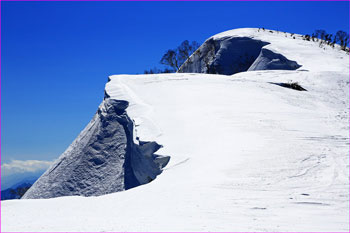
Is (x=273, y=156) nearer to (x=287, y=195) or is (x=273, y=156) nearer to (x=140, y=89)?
(x=287, y=195)

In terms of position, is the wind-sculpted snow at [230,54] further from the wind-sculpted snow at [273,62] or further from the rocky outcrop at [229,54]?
the wind-sculpted snow at [273,62]

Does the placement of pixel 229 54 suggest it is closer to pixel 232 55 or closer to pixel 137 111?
pixel 232 55

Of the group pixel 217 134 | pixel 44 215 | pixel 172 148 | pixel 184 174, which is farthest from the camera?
pixel 217 134

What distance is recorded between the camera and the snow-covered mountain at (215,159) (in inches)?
139

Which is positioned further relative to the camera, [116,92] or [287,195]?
[116,92]

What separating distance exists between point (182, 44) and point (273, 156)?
27.6 meters

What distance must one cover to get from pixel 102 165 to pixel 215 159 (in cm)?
480

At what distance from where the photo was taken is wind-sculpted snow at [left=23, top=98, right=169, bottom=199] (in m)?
8.58

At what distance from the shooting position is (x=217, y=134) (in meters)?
6.84

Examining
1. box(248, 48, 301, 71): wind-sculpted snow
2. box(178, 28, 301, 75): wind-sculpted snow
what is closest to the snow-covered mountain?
box(248, 48, 301, 71): wind-sculpted snow

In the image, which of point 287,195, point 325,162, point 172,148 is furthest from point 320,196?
point 172,148

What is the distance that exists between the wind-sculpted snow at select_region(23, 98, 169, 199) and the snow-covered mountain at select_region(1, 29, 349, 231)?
4 centimetres

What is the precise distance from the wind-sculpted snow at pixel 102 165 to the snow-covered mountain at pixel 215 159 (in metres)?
0.04

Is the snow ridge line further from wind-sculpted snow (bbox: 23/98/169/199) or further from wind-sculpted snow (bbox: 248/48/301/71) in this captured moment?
wind-sculpted snow (bbox: 248/48/301/71)
